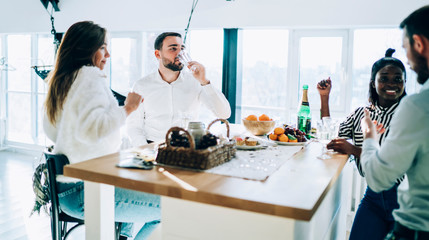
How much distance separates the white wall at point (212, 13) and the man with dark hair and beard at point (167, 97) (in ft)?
3.60

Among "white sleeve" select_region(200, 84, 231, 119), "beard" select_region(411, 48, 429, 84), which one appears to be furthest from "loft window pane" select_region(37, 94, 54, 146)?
"beard" select_region(411, 48, 429, 84)

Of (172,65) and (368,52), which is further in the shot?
(368,52)

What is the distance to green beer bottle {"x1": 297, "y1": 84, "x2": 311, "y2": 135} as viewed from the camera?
2322 mm

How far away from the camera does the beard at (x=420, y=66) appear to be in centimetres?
118

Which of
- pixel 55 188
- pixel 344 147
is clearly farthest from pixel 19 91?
pixel 344 147

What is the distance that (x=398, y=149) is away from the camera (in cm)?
115

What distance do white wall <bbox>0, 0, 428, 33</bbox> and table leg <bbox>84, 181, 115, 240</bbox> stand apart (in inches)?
99.9

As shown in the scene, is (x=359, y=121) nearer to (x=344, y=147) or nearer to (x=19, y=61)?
Result: (x=344, y=147)

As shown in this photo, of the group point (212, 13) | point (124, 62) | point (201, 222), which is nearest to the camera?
point (201, 222)

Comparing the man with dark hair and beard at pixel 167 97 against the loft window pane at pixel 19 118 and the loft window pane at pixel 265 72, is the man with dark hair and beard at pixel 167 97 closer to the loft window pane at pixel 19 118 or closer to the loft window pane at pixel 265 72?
the loft window pane at pixel 265 72

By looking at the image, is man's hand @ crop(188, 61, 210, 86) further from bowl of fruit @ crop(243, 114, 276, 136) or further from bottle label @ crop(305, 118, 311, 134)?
bottle label @ crop(305, 118, 311, 134)

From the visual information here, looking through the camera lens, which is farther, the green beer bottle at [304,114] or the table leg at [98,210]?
the green beer bottle at [304,114]

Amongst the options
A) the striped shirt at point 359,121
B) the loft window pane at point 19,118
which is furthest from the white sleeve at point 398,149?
the loft window pane at point 19,118

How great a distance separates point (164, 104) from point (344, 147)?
140 cm
